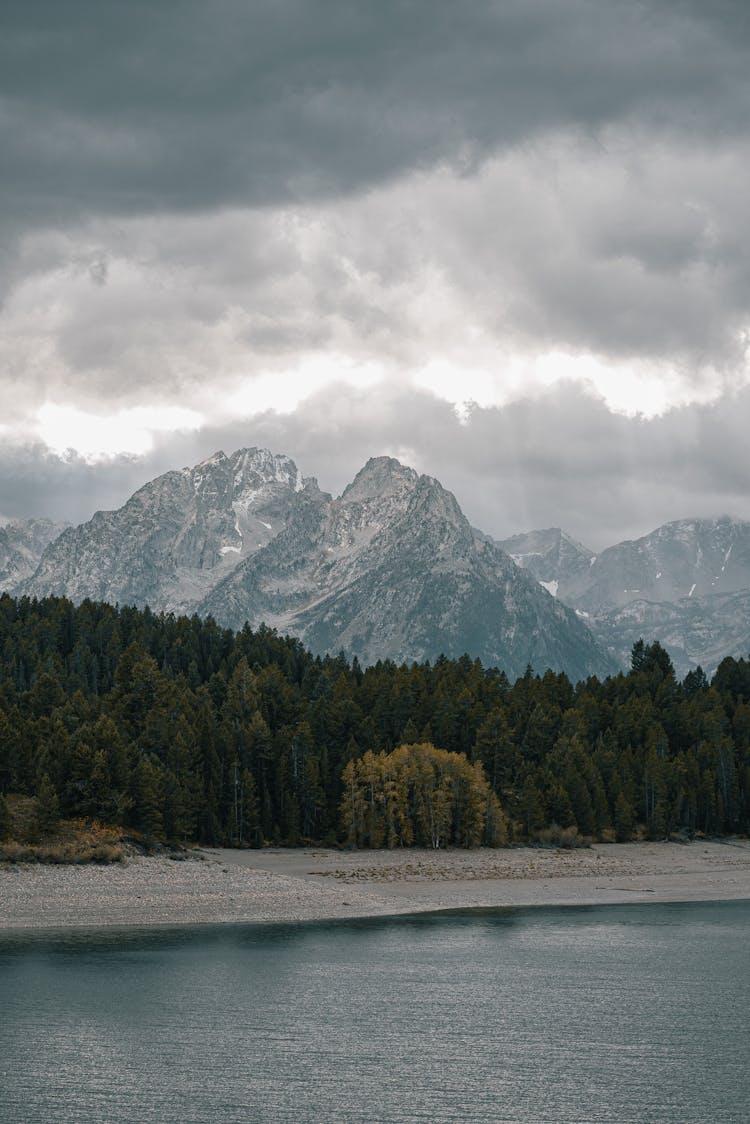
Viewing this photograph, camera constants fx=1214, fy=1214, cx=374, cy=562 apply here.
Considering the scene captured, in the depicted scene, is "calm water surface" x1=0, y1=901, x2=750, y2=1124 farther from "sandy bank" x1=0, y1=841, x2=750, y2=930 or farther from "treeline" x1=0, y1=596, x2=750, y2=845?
"treeline" x1=0, y1=596, x2=750, y2=845

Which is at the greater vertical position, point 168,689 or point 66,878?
point 168,689

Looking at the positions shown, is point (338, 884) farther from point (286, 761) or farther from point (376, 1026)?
point (376, 1026)

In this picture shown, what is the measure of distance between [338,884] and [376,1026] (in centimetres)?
6280

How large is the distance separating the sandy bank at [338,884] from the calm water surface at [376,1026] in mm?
11040

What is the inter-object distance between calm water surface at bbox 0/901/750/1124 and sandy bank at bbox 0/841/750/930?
435 inches

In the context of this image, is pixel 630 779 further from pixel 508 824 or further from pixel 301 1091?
pixel 301 1091

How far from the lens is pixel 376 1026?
63.9m

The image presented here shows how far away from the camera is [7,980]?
7400cm

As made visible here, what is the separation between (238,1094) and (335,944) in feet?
136

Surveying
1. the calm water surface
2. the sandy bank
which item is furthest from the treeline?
the calm water surface

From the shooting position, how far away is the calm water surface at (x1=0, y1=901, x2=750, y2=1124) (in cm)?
5038

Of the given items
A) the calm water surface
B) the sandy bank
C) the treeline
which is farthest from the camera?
the treeline

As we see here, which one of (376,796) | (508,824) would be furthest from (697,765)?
(376,796)

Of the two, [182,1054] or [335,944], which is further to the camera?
[335,944]
